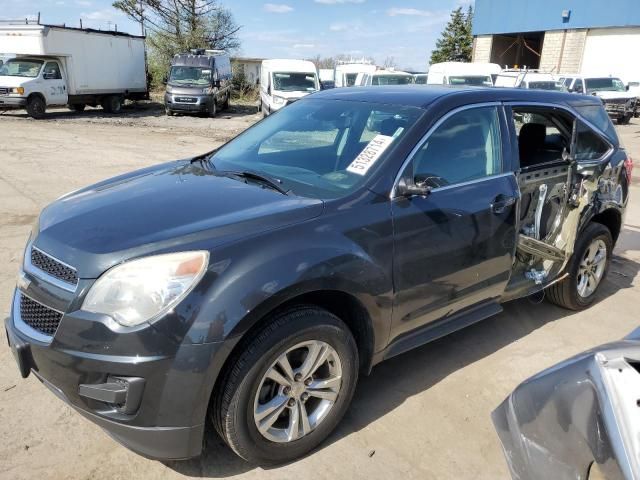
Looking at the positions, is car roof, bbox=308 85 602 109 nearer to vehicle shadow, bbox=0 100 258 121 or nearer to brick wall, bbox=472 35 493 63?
vehicle shadow, bbox=0 100 258 121

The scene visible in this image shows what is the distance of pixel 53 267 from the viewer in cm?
239

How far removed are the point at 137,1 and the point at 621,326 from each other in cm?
4053

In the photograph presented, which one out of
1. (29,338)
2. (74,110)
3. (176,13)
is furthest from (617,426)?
(176,13)

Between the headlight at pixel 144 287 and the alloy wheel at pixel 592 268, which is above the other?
the headlight at pixel 144 287

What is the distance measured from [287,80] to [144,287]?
61.8 ft

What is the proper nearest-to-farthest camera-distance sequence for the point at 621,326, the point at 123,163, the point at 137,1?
the point at 621,326 → the point at 123,163 → the point at 137,1

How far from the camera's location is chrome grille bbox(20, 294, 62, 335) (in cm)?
231

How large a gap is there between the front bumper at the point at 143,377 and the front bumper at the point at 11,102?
767 inches

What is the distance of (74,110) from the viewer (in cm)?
2342

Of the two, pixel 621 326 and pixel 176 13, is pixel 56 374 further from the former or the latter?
pixel 176 13

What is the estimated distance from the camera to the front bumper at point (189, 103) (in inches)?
864

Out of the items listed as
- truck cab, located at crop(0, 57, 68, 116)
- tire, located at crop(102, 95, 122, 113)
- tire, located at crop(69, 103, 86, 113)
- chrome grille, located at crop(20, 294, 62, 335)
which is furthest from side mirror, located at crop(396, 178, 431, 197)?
tire, located at crop(102, 95, 122, 113)

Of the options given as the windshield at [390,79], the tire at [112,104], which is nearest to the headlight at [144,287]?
the windshield at [390,79]

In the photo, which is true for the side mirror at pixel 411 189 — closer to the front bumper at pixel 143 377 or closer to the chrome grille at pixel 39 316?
the front bumper at pixel 143 377
